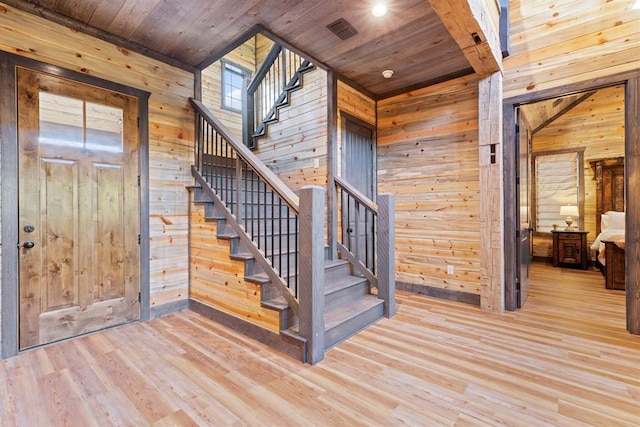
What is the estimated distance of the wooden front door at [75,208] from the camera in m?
2.43

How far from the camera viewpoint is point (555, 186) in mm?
6359

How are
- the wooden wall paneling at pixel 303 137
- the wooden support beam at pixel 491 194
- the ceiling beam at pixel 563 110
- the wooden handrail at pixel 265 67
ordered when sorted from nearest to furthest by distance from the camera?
the wooden support beam at pixel 491 194, the wooden wall paneling at pixel 303 137, the wooden handrail at pixel 265 67, the ceiling beam at pixel 563 110

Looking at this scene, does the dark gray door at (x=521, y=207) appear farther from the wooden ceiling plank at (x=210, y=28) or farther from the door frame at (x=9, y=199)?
the door frame at (x=9, y=199)

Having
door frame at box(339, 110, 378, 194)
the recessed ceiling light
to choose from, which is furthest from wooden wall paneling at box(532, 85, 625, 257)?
the recessed ceiling light

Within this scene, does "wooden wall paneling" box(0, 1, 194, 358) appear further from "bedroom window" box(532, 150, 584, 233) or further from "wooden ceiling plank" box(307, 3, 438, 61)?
"bedroom window" box(532, 150, 584, 233)

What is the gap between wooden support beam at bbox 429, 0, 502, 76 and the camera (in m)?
2.08

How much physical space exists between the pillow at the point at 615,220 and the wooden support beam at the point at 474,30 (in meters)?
4.20

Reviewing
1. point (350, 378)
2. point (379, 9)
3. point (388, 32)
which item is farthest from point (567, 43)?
point (350, 378)

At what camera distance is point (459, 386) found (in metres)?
1.91

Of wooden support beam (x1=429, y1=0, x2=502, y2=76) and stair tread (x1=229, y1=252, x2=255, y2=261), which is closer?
wooden support beam (x1=429, y1=0, x2=502, y2=76)

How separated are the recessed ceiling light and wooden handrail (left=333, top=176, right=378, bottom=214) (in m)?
1.69

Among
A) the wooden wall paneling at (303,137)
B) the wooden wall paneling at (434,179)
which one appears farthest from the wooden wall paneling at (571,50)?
the wooden wall paneling at (303,137)

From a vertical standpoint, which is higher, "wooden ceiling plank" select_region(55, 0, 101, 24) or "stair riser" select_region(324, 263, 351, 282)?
→ "wooden ceiling plank" select_region(55, 0, 101, 24)

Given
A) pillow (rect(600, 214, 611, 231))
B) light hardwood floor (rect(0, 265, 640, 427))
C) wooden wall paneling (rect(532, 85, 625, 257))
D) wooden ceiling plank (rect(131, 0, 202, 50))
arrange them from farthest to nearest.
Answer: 1. wooden wall paneling (rect(532, 85, 625, 257))
2. pillow (rect(600, 214, 611, 231))
3. wooden ceiling plank (rect(131, 0, 202, 50))
4. light hardwood floor (rect(0, 265, 640, 427))
